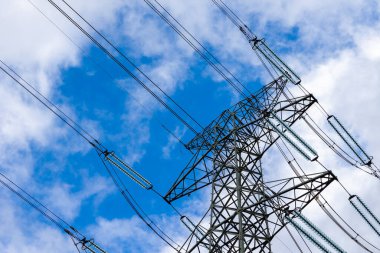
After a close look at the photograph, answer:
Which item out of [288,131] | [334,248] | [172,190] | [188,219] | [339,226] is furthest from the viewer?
[188,219]

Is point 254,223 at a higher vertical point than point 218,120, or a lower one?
lower

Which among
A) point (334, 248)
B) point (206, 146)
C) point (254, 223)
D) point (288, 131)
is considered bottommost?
point (334, 248)

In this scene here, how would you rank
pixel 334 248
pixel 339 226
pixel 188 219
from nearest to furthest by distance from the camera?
pixel 334 248 → pixel 339 226 → pixel 188 219

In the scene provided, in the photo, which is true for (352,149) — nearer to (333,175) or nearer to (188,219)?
(333,175)

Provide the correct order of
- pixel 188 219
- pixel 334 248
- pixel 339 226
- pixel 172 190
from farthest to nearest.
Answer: pixel 188 219
pixel 172 190
pixel 339 226
pixel 334 248

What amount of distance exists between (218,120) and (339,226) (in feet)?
21.9

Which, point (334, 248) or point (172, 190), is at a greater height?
point (172, 190)

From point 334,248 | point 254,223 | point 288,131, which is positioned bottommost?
point 334,248

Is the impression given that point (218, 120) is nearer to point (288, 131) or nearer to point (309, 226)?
point (288, 131)

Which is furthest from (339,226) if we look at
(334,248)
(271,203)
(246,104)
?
(246,104)

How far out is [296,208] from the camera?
15.0 metres

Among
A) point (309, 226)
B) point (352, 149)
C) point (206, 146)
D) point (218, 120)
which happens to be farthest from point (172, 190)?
point (352, 149)

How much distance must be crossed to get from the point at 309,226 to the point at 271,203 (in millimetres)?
1448

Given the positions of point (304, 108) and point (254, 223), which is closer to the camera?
point (254, 223)
